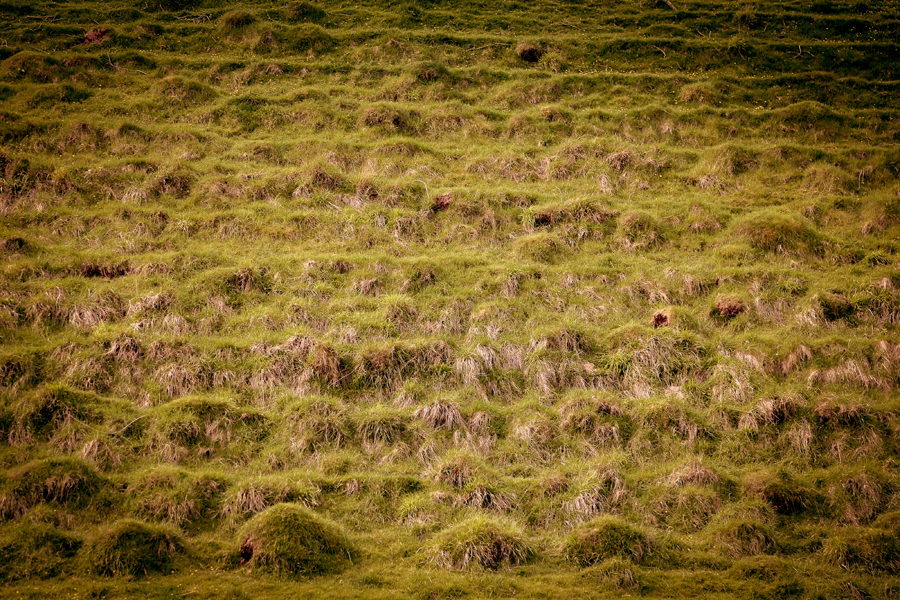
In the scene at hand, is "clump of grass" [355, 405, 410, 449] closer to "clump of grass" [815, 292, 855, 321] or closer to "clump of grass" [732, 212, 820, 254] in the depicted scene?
"clump of grass" [815, 292, 855, 321]

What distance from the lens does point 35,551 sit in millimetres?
11664

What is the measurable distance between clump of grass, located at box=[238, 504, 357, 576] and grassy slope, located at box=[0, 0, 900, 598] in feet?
1.36

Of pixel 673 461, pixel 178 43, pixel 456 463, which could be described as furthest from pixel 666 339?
pixel 178 43

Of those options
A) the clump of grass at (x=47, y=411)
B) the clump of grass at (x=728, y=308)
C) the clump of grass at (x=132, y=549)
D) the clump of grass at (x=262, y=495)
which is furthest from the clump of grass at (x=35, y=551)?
the clump of grass at (x=728, y=308)

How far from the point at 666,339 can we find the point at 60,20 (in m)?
32.6

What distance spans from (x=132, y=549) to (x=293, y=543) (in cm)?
290

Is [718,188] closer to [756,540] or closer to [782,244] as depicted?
[782,244]

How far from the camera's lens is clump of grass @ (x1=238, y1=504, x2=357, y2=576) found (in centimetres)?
1198

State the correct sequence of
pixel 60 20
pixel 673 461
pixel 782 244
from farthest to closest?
pixel 60 20 < pixel 782 244 < pixel 673 461

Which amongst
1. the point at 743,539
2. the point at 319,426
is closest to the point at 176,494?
the point at 319,426

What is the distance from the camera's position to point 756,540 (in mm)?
12766

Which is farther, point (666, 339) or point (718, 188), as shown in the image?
point (718, 188)

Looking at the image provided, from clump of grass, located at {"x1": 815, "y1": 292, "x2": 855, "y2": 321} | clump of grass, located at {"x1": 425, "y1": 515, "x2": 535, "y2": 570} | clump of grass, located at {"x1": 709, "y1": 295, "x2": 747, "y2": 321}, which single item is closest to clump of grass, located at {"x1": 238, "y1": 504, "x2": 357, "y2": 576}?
clump of grass, located at {"x1": 425, "y1": 515, "x2": 535, "y2": 570}

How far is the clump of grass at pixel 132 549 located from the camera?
11531 millimetres
